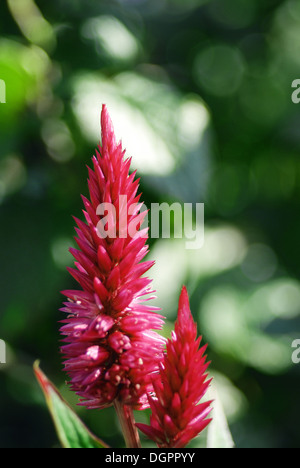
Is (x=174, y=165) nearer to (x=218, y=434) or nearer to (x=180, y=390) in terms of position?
(x=218, y=434)

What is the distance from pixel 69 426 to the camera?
0.80 m

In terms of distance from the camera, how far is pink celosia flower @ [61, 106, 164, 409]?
651mm

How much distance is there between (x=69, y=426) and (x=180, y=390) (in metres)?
0.24

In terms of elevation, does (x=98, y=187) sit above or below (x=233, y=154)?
below

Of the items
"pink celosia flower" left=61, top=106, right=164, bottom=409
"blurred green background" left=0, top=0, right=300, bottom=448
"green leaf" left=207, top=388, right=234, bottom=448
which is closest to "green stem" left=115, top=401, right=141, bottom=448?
"pink celosia flower" left=61, top=106, right=164, bottom=409

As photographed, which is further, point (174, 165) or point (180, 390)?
point (174, 165)

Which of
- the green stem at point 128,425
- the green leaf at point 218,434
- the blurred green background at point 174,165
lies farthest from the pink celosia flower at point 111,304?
the blurred green background at point 174,165

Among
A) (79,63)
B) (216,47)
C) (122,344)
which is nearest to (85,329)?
(122,344)

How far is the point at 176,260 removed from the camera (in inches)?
72.4

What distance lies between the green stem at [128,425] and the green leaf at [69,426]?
0.10 meters

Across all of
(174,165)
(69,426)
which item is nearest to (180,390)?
(69,426)

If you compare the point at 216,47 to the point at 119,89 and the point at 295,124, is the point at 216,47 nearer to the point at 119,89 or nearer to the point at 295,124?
the point at 295,124

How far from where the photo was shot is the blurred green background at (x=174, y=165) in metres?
1.67

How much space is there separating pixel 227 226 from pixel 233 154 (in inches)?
11.8
